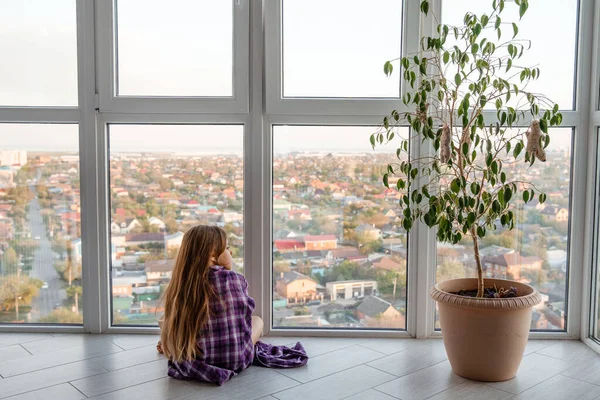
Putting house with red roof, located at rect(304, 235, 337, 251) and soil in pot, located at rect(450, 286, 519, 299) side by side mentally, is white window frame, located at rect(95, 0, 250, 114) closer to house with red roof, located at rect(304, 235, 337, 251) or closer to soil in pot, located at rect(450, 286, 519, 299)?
house with red roof, located at rect(304, 235, 337, 251)

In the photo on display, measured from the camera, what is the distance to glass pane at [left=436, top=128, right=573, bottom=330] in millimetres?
3191

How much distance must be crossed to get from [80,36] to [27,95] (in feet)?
1.39

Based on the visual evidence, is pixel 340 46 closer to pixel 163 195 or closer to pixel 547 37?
pixel 547 37

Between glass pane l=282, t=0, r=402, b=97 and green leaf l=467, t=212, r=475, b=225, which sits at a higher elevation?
glass pane l=282, t=0, r=402, b=97

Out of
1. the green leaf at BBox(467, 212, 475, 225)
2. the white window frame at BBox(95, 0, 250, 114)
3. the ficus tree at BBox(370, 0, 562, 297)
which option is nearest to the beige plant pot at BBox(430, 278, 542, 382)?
the ficus tree at BBox(370, 0, 562, 297)

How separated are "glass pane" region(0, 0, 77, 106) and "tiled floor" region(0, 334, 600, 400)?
127cm

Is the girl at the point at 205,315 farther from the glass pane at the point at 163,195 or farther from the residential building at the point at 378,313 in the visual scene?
the residential building at the point at 378,313

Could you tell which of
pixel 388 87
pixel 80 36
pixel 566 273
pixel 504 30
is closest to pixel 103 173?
pixel 80 36

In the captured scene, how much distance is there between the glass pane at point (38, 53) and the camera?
10.5ft

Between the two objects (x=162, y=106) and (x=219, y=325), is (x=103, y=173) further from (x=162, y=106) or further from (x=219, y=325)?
(x=219, y=325)

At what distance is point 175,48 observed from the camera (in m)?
3.21

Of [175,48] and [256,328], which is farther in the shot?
[175,48]

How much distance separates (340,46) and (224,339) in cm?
157

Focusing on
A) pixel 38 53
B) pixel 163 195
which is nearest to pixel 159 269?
pixel 163 195
